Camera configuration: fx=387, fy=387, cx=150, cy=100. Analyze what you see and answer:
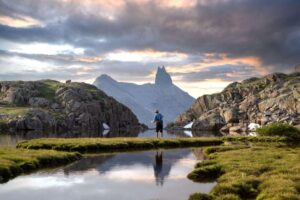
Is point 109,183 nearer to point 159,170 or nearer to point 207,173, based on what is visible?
point 159,170

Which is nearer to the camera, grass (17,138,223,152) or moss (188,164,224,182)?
moss (188,164,224,182)

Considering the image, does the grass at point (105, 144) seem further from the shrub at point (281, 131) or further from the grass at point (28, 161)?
the shrub at point (281, 131)

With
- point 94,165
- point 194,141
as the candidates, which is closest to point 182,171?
point 94,165

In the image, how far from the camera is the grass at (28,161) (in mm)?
33750

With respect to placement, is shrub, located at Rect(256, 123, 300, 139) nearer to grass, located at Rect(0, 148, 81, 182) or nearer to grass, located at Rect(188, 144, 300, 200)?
grass, located at Rect(188, 144, 300, 200)

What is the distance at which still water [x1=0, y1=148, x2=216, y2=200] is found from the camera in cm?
2592

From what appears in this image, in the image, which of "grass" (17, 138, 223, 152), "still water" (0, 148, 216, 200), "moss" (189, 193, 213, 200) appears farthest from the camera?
"grass" (17, 138, 223, 152)

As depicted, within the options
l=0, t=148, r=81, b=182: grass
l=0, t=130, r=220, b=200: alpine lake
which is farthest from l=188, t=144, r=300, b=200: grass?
l=0, t=148, r=81, b=182: grass

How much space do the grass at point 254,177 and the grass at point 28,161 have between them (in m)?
15.5

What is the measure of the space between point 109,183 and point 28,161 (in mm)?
12710

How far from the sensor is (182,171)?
3734cm

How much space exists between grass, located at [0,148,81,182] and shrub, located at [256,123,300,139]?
156 ft

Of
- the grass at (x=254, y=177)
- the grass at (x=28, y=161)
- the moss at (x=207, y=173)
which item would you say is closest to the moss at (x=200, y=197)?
the grass at (x=254, y=177)

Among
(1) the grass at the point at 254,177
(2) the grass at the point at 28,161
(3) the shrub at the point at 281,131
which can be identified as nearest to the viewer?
(1) the grass at the point at 254,177
